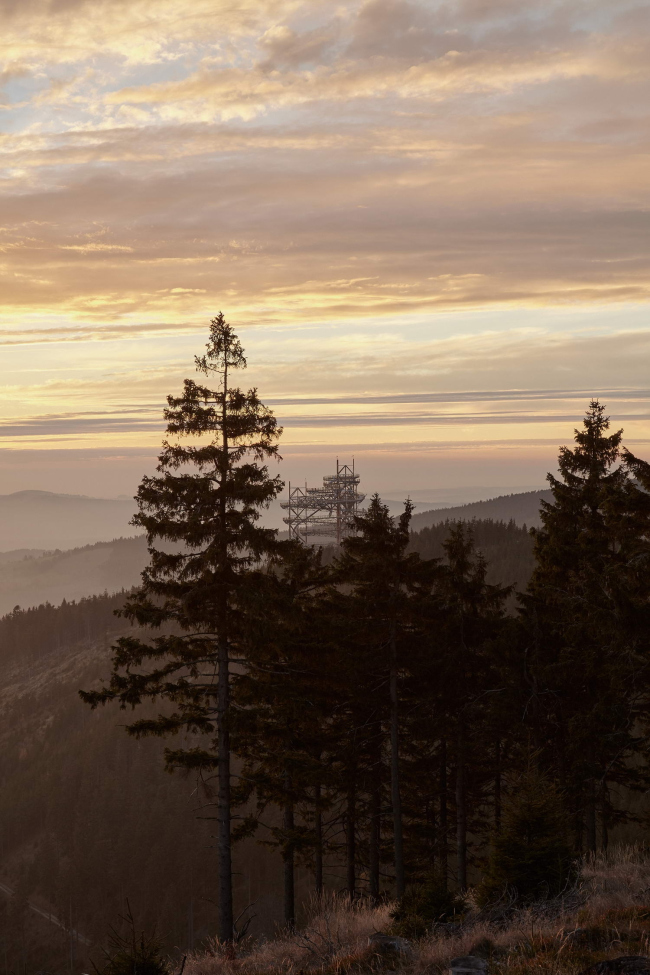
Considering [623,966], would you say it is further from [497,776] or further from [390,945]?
[497,776]

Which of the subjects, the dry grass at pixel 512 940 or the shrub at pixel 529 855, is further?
the shrub at pixel 529 855

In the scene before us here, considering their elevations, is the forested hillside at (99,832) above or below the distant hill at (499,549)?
below

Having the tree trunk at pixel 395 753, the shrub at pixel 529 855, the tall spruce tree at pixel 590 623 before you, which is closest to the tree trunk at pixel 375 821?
the tree trunk at pixel 395 753

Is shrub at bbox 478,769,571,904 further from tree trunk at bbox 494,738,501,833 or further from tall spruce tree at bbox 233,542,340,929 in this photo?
tree trunk at bbox 494,738,501,833

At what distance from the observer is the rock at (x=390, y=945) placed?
9.38 meters

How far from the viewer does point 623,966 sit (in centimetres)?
729

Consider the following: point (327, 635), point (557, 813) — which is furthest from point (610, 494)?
point (557, 813)

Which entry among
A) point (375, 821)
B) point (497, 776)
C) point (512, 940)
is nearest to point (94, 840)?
point (375, 821)

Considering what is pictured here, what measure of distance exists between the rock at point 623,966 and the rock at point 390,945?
2762mm

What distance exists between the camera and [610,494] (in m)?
19.2

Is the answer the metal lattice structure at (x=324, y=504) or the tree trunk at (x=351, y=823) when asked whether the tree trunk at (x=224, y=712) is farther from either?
the metal lattice structure at (x=324, y=504)

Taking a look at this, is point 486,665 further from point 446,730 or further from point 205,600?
point 205,600

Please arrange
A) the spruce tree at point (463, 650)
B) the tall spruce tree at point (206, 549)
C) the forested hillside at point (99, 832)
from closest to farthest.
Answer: the tall spruce tree at point (206, 549) → the spruce tree at point (463, 650) → the forested hillside at point (99, 832)

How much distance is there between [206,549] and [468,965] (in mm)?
11309
